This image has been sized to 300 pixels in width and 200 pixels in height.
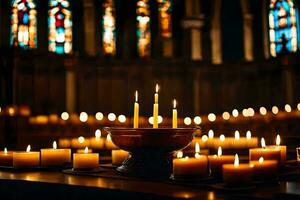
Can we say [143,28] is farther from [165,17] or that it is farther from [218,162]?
[218,162]

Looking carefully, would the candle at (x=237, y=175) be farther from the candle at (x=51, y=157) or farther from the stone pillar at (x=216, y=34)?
the stone pillar at (x=216, y=34)

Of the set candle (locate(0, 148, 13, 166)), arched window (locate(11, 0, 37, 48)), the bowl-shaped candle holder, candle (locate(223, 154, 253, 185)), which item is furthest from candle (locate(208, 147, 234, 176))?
arched window (locate(11, 0, 37, 48))

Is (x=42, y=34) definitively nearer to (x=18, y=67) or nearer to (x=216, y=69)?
(x=18, y=67)

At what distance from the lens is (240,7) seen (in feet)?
53.6

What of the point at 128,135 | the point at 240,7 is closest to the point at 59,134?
the point at 128,135

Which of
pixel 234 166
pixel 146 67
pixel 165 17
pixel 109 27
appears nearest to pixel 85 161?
pixel 234 166

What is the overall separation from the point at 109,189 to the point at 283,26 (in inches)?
570

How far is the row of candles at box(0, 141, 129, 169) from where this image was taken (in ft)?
10.4

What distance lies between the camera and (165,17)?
16.8 m

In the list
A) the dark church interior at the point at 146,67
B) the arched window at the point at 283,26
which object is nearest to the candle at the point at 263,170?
the dark church interior at the point at 146,67

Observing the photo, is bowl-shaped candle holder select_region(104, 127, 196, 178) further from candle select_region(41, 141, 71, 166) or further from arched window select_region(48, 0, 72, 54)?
arched window select_region(48, 0, 72, 54)

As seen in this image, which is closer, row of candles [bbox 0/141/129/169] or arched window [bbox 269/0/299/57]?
row of candles [bbox 0/141/129/169]

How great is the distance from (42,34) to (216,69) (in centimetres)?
602

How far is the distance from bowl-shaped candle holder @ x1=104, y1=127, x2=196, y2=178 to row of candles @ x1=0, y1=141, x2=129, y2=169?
243 mm
